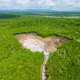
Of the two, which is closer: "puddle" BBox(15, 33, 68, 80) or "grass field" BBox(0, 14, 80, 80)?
"grass field" BBox(0, 14, 80, 80)

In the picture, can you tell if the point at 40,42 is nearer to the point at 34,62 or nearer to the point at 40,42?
the point at 40,42

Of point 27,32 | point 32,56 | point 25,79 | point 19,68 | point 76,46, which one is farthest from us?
point 27,32

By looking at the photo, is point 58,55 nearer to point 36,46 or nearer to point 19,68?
point 36,46

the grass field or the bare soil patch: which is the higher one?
the grass field

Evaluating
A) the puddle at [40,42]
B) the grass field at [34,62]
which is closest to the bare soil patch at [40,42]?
the puddle at [40,42]

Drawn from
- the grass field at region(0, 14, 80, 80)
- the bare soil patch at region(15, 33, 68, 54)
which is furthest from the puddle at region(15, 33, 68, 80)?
the grass field at region(0, 14, 80, 80)

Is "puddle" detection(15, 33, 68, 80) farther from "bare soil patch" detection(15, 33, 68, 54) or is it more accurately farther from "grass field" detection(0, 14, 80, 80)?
"grass field" detection(0, 14, 80, 80)

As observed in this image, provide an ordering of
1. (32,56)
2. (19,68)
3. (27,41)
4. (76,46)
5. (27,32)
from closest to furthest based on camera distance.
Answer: (19,68), (32,56), (76,46), (27,41), (27,32)

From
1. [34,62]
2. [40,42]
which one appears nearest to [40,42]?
[40,42]

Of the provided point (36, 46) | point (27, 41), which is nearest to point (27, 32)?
point (27, 41)
